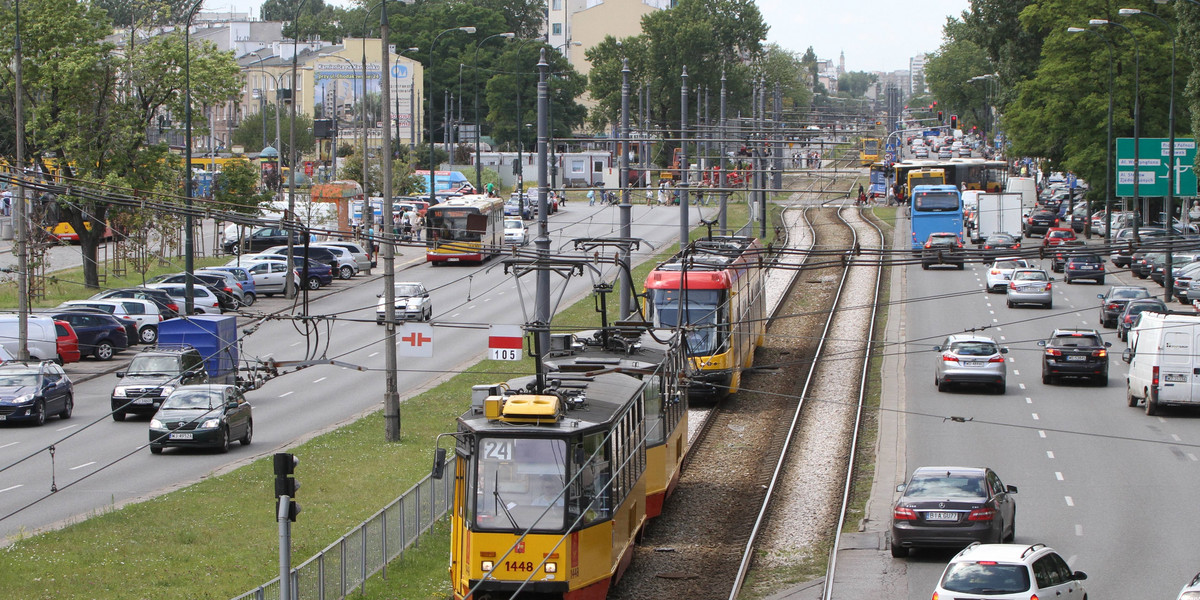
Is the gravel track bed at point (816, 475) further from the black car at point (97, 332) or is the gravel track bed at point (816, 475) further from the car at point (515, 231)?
the car at point (515, 231)

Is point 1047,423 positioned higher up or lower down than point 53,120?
lower down

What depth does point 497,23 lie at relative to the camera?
141 metres

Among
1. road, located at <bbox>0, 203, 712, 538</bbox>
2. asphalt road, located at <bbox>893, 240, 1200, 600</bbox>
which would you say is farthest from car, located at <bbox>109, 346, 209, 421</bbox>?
asphalt road, located at <bbox>893, 240, 1200, 600</bbox>

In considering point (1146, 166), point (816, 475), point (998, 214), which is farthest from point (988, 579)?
point (998, 214)

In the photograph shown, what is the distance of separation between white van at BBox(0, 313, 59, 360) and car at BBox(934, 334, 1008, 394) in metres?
24.6

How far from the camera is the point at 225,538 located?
20.2 metres

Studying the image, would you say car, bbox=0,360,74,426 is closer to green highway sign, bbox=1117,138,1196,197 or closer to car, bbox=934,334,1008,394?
car, bbox=934,334,1008,394

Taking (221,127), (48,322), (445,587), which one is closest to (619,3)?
(221,127)

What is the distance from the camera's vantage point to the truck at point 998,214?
67.8 metres

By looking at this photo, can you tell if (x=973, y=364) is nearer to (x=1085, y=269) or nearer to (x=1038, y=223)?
(x=1085, y=269)

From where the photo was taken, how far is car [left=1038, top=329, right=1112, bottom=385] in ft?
120

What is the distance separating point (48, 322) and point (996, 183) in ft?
217

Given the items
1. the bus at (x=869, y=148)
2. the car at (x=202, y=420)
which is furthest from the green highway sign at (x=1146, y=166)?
the car at (x=202, y=420)

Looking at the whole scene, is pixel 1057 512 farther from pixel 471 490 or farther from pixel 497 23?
pixel 497 23
